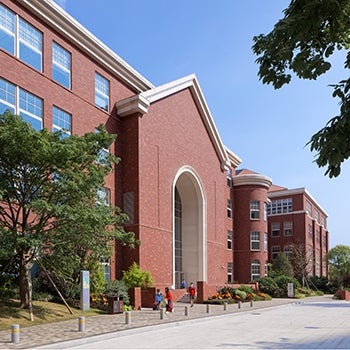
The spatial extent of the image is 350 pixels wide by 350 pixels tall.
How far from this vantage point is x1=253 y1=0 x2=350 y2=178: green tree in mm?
4914

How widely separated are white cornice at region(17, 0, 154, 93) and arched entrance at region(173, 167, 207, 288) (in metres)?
8.94

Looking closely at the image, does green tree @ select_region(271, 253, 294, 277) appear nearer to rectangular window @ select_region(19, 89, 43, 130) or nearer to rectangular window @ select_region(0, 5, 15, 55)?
rectangular window @ select_region(19, 89, 43, 130)

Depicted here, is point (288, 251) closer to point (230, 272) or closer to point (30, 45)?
point (230, 272)

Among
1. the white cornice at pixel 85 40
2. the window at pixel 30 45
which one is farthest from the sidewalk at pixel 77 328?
the white cornice at pixel 85 40

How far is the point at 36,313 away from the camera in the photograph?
19766 mm

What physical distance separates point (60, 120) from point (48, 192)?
8.93 meters

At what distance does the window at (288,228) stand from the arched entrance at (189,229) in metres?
29.1

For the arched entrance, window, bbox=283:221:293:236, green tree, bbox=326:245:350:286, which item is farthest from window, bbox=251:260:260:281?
green tree, bbox=326:245:350:286

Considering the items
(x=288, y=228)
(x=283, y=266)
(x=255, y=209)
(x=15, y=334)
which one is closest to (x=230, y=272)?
(x=255, y=209)

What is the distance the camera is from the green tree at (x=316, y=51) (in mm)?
4914

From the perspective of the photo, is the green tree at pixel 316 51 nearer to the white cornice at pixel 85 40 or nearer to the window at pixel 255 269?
the white cornice at pixel 85 40

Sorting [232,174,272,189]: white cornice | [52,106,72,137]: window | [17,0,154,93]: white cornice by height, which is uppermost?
[17,0,154,93]: white cornice

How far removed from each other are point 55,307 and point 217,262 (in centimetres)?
2306

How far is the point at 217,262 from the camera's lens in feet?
141
